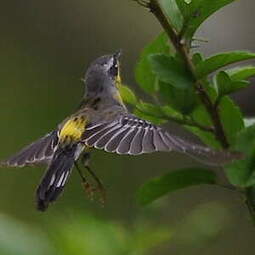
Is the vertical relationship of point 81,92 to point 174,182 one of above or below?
below

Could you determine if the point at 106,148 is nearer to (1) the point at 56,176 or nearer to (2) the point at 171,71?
(1) the point at 56,176

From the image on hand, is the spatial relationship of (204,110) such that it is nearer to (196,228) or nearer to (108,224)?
(196,228)

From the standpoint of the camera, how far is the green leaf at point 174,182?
4.72ft

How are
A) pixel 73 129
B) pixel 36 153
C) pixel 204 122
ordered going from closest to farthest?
pixel 204 122 → pixel 36 153 → pixel 73 129

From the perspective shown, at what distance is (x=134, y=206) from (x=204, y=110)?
0.19m

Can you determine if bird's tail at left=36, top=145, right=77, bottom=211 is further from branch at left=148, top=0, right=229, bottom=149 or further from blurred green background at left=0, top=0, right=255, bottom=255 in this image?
branch at left=148, top=0, right=229, bottom=149

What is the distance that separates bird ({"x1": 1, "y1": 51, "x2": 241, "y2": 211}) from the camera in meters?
1.48

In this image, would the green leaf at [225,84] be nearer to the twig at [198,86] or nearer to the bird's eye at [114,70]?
the twig at [198,86]

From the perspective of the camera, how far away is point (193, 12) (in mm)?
1329

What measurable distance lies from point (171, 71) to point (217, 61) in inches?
2.9

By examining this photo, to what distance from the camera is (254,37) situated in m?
4.04

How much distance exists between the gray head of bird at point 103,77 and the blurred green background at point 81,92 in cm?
25

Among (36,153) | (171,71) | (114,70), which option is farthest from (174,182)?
(114,70)

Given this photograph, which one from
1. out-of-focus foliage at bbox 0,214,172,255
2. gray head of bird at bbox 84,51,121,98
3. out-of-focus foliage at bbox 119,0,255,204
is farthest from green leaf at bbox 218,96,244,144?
gray head of bird at bbox 84,51,121,98
